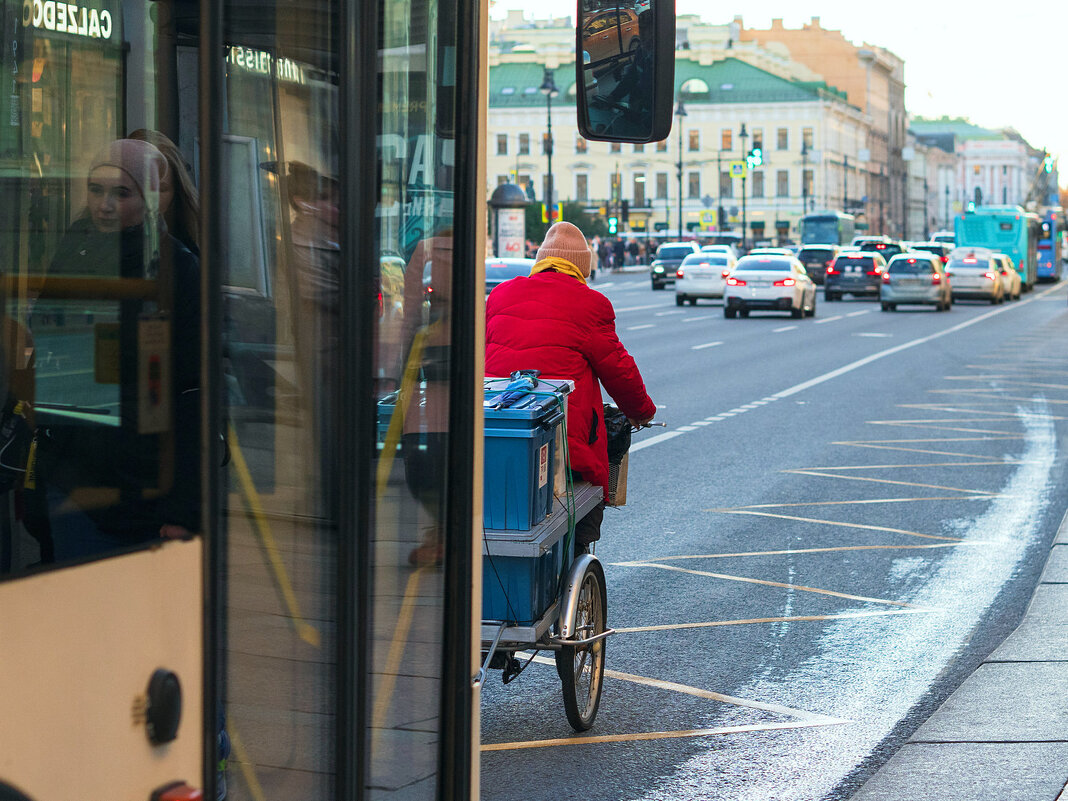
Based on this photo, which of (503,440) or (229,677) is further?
(503,440)

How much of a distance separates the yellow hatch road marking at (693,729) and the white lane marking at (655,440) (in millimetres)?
7051

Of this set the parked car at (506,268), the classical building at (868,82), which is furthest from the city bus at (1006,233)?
the classical building at (868,82)

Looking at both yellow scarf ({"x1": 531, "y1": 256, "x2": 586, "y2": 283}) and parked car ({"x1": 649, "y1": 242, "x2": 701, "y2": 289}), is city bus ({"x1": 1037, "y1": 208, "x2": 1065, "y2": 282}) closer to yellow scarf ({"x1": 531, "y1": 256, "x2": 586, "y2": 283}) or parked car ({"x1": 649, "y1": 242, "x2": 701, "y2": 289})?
A: parked car ({"x1": 649, "y1": 242, "x2": 701, "y2": 289})

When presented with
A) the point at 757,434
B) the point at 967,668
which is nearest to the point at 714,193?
the point at 757,434

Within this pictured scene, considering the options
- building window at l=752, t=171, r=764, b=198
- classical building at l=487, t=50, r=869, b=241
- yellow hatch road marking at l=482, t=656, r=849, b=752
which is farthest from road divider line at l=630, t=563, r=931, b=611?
building window at l=752, t=171, r=764, b=198

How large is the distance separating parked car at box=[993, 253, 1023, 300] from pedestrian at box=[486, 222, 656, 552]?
153 ft

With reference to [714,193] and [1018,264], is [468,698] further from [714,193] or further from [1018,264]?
[714,193]

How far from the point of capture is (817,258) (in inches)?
2247

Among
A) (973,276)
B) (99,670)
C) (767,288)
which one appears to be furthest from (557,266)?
(973,276)

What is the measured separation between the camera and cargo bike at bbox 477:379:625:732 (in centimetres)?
470

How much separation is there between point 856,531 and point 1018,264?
56.2 meters

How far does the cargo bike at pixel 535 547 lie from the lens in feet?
15.4

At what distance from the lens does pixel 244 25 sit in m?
2.33

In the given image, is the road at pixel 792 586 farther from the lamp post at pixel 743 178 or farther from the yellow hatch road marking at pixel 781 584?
the lamp post at pixel 743 178
